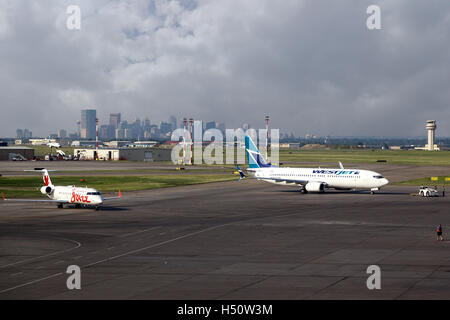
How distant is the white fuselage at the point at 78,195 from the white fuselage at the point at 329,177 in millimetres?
35874

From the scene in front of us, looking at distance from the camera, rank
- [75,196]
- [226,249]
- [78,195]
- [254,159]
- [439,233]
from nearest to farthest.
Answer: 1. [226,249]
2. [439,233]
3. [78,195]
4. [75,196]
5. [254,159]

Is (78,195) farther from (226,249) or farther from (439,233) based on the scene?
(439,233)

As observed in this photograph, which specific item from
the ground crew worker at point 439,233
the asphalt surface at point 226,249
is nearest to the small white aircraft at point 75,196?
the asphalt surface at point 226,249

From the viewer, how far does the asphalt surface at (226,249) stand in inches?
1369

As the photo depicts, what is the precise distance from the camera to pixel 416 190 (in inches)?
4220

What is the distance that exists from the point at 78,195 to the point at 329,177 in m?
43.6

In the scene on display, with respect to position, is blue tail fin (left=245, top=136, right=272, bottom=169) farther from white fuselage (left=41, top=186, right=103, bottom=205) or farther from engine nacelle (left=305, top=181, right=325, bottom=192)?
white fuselage (left=41, top=186, right=103, bottom=205)

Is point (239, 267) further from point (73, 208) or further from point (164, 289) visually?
point (73, 208)

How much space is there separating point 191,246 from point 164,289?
15.6 metres

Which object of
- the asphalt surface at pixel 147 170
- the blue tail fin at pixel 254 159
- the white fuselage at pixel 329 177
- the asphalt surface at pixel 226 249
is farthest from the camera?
the asphalt surface at pixel 147 170

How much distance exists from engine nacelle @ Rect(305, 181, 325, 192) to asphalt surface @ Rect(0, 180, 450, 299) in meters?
11.9

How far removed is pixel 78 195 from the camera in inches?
2985

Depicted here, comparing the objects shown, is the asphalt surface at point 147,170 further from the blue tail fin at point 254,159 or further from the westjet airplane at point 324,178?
the blue tail fin at point 254,159

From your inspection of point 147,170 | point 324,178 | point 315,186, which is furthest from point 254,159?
point 147,170
